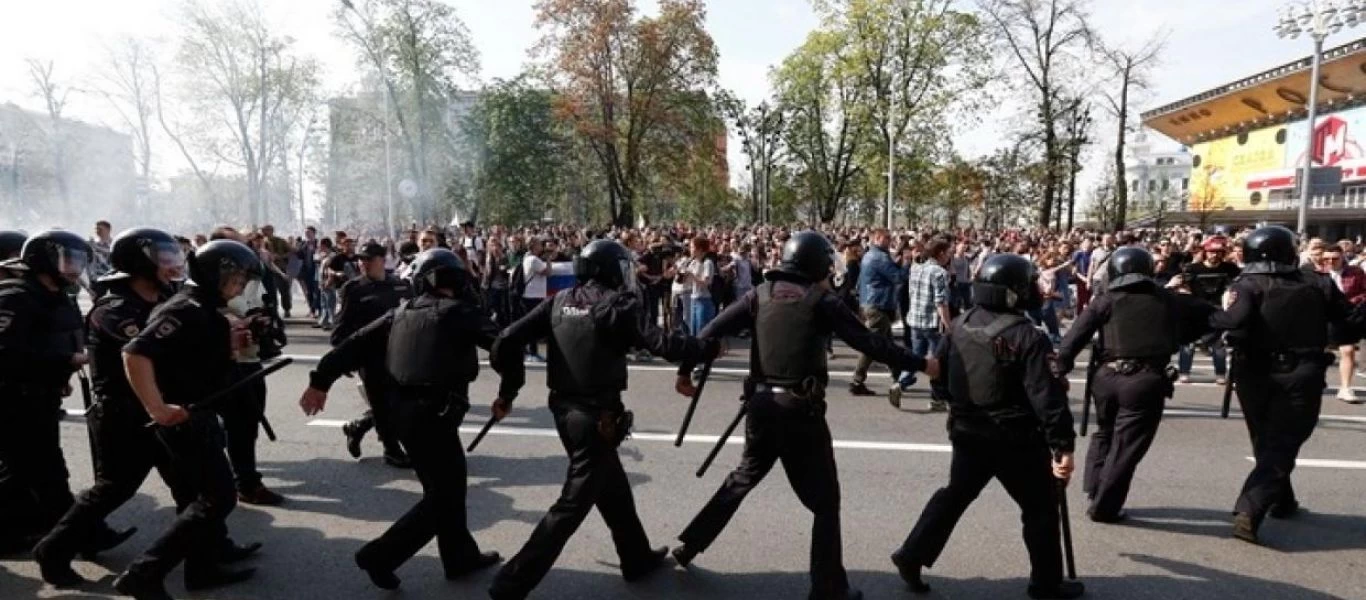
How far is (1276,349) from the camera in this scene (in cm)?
470

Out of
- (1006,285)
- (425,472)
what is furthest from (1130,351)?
(425,472)

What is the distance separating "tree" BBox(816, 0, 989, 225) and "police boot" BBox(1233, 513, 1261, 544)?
32.7 m

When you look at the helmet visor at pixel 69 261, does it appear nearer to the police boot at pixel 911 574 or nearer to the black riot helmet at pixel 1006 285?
the police boot at pixel 911 574

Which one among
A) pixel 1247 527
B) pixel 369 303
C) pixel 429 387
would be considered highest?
pixel 369 303

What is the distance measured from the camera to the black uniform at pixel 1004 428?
3.63 m

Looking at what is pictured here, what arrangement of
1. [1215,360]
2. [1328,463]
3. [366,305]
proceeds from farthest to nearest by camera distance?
1. [1215,360]
2. [1328,463]
3. [366,305]

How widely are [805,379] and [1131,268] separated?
2.31 meters

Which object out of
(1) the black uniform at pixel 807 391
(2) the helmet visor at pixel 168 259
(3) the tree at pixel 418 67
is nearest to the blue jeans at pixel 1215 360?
(1) the black uniform at pixel 807 391

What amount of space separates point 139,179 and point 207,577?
137 ft

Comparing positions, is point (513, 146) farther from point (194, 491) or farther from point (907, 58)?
point (194, 491)

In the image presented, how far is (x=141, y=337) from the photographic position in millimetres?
3553

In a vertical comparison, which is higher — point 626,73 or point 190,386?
point 626,73

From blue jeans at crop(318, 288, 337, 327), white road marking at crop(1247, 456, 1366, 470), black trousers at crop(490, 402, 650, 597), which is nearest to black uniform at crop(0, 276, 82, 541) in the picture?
black trousers at crop(490, 402, 650, 597)

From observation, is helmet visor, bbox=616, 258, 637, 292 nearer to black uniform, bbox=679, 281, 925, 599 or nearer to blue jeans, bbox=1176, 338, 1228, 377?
black uniform, bbox=679, 281, 925, 599
